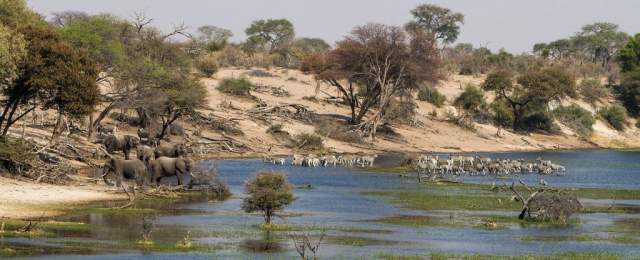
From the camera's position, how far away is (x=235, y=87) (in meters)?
83.4

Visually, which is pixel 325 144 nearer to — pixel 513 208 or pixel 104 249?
pixel 513 208

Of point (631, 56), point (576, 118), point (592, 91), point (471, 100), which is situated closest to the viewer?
point (471, 100)

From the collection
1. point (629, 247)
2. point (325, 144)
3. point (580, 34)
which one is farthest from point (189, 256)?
point (580, 34)

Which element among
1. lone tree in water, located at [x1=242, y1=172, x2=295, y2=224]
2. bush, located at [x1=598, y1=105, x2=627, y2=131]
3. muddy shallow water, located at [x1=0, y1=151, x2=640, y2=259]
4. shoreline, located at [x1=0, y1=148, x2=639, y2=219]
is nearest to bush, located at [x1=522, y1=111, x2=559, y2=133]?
bush, located at [x1=598, y1=105, x2=627, y2=131]

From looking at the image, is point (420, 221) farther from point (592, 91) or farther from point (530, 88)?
point (592, 91)

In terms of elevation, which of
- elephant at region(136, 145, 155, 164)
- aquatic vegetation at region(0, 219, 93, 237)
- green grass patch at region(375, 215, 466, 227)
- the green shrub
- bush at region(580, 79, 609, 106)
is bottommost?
aquatic vegetation at region(0, 219, 93, 237)

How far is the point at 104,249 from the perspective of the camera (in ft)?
88.4

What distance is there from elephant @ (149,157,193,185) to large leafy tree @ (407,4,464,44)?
91731 mm

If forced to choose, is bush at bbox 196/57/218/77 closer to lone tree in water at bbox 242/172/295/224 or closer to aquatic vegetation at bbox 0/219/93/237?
lone tree in water at bbox 242/172/295/224

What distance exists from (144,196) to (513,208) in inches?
509

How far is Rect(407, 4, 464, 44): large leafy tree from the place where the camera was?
133 meters

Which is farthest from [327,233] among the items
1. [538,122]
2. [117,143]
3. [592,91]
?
[592,91]

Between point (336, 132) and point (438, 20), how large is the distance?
59.1 meters

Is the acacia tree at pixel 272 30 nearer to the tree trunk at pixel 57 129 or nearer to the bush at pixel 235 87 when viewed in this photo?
the bush at pixel 235 87
